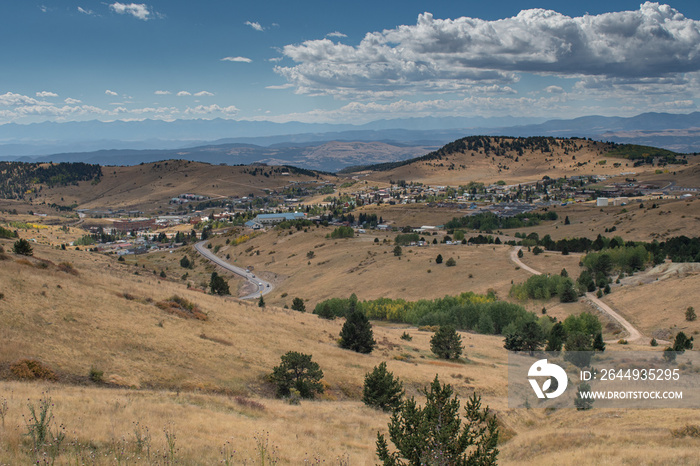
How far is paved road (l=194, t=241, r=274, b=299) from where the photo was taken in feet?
307

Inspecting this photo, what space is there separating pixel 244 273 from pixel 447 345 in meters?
78.9

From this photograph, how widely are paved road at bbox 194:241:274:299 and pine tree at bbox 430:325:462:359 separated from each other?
53.8 metres

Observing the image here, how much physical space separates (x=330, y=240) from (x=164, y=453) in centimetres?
11920

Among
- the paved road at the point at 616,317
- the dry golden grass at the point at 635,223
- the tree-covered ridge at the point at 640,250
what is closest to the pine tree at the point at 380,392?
the paved road at the point at 616,317

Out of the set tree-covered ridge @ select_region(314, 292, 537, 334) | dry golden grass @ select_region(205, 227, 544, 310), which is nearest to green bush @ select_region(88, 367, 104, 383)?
tree-covered ridge @ select_region(314, 292, 537, 334)

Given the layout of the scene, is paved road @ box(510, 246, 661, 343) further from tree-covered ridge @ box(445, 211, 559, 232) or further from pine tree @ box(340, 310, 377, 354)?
tree-covered ridge @ box(445, 211, 559, 232)

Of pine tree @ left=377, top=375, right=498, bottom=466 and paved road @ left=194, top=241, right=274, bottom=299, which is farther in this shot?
paved road @ left=194, top=241, right=274, bottom=299

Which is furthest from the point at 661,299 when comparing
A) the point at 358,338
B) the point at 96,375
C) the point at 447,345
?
the point at 96,375

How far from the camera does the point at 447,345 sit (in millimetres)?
41438

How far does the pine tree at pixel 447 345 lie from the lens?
41.0 m

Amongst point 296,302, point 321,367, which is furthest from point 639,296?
point 321,367

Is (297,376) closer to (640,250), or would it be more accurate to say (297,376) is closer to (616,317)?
(616,317)

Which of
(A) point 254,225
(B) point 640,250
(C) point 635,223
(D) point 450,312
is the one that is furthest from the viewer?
(A) point 254,225

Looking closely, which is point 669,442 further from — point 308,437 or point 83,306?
point 83,306
